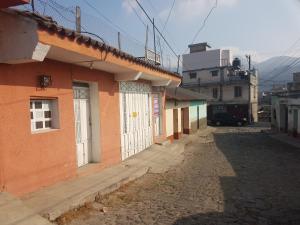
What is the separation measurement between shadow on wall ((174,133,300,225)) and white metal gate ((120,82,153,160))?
3488 millimetres

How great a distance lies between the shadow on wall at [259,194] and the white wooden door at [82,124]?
152 inches

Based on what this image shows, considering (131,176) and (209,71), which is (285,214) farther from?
(209,71)

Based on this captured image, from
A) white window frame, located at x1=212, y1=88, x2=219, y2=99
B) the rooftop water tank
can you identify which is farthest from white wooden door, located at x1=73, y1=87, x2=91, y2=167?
the rooftop water tank

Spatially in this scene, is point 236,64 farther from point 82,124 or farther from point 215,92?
point 82,124

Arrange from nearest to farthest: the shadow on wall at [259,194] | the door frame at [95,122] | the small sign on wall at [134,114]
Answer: the shadow on wall at [259,194], the door frame at [95,122], the small sign on wall at [134,114]

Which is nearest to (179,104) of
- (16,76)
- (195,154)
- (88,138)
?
(195,154)

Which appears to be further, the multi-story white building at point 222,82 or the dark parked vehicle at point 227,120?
the multi-story white building at point 222,82

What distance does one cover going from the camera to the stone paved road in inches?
260

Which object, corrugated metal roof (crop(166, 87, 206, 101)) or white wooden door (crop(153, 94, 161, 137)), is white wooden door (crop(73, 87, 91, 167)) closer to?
white wooden door (crop(153, 94, 161, 137))

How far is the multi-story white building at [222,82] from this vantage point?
145 feet

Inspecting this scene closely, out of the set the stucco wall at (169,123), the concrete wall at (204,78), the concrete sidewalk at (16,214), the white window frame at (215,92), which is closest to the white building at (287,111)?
the stucco wall at (169,123)

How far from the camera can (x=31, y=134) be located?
7.00m

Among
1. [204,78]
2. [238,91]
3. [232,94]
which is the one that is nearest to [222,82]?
[232,94]

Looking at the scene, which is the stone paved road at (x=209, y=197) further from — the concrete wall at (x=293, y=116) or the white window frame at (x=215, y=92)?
the white window frame at (x=215, y=92)
